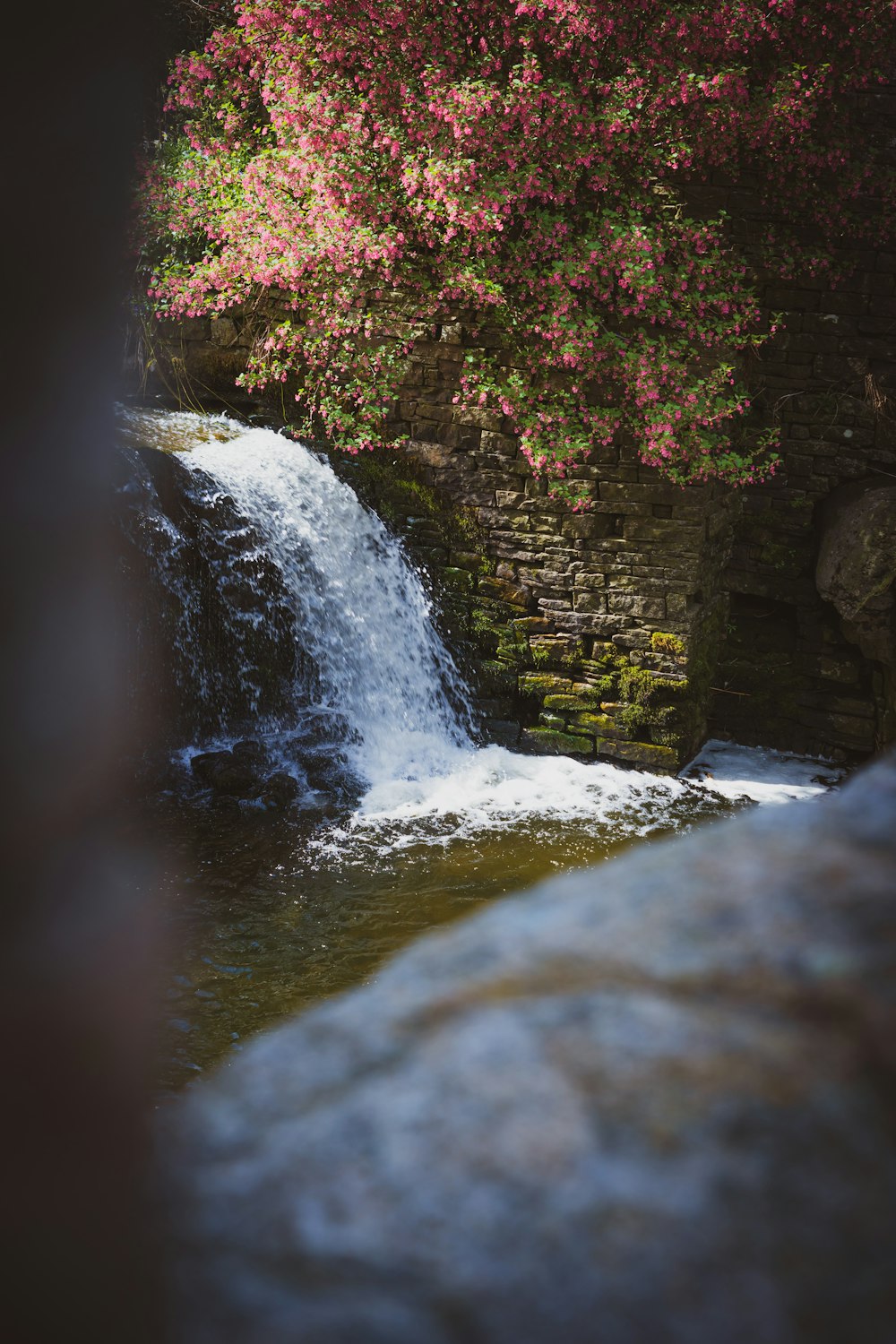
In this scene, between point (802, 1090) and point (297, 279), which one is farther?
point (297, 279)

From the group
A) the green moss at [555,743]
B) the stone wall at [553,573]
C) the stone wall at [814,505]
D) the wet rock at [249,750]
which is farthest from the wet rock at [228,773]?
the stone wall at [814,505]

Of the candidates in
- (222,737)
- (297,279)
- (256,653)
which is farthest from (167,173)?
(222,737)

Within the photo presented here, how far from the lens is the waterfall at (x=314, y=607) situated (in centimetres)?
579

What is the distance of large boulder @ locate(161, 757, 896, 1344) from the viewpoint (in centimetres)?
39

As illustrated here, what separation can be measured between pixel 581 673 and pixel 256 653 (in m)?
1.98

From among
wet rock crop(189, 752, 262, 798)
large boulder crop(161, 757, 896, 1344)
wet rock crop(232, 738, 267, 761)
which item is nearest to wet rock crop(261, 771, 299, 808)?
wet rock crop(189, 752, 262, 798)

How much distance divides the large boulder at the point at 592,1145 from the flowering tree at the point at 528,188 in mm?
5582

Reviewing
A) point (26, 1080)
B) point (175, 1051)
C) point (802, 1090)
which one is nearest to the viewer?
point (802, 1090)

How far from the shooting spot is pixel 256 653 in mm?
5871

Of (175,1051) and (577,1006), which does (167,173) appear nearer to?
(175,1051)

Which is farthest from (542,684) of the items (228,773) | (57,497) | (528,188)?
(57,497)

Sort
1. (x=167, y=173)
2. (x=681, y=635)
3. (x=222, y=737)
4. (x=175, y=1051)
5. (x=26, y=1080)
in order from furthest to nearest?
(x=167, y=173), (x=681, y=635), (x=222, y=737), (x=175, y=1051), (x=26, y=1080)

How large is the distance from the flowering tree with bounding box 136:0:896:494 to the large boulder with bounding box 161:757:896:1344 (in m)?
5.58

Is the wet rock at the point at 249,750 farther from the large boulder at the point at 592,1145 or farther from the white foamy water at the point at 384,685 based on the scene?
the large boulder at the point at 592,1145
